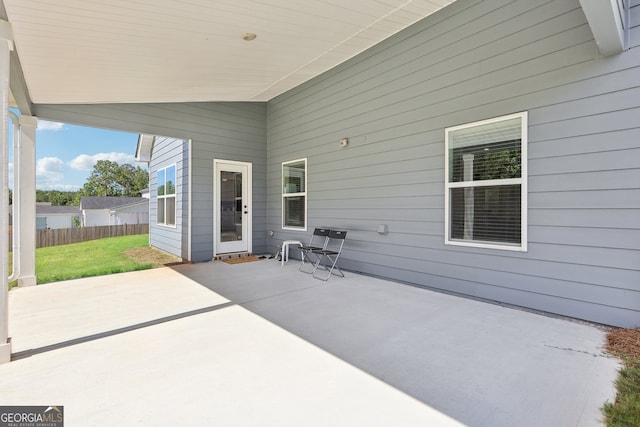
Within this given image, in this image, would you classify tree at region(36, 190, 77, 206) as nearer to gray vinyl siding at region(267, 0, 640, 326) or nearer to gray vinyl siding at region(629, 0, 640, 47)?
gray vinyl siding at region(267, 0, 640, 326)

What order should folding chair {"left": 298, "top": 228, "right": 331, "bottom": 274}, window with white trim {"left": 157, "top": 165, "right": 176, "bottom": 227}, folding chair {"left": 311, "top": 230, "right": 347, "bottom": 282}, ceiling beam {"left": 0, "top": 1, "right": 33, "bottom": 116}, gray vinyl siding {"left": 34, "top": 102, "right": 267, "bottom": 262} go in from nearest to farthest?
ceiling beam {"left": 0, "top": 1, "right": 33, "bottom": 116} → folding chair {"left": 311, "top": 230, "right": 347, "bottom": 282} → gray vinyl siding {"left": 34, "top": 102, "right": 267, "bottom": 262} → folding chair {"left": 298, "top": 228, "right": 331, "bottom": 274} → window with white trim {"left": 157, "top": 165, "right": 176, "bottom": 227}

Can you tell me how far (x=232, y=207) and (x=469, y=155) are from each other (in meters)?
4.68

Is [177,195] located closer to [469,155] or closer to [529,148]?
[469,155]

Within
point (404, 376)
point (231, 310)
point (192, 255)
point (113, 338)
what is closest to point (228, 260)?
point (192, 255)

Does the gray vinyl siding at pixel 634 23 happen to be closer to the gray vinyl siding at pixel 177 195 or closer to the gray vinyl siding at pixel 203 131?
the gray vinyl siding at pixel 203 131

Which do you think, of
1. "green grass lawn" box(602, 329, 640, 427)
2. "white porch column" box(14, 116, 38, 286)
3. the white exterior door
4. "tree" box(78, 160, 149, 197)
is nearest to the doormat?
the white exterior door

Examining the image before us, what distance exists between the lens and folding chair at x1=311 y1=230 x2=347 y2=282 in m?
4.73

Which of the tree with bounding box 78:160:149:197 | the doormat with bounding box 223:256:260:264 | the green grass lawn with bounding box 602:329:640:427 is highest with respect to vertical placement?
the tree with bounding box 78:160:149:197

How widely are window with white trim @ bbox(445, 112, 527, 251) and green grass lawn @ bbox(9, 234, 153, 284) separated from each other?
17.7 ft

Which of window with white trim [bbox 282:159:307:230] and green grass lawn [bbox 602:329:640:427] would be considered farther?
window with white trim [bbox 282:159:307:230]

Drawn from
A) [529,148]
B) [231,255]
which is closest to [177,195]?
[231,255]

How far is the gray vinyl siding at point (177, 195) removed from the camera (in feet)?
20.1

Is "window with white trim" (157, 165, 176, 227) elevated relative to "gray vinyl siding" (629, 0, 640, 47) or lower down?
lower down

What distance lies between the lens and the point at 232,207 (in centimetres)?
647
